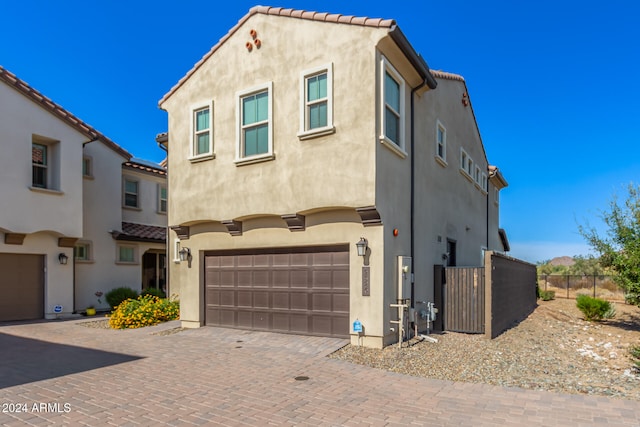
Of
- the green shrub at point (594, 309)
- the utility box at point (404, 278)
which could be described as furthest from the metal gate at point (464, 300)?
the green shrub at point (594, 309)

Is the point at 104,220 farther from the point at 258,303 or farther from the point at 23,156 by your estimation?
the point at 258,303

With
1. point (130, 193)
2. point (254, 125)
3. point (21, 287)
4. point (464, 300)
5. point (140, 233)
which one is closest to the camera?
point (254, 125)

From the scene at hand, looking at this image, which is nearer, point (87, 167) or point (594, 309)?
point (594, 309)

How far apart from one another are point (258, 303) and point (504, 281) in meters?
7.20

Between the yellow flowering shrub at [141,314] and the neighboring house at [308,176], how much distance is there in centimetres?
146

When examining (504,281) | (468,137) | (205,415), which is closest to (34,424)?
(205,415)

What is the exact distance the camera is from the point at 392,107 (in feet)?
34.6

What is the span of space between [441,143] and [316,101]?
18.0ft

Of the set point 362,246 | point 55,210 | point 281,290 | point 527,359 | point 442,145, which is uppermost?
point 442,145

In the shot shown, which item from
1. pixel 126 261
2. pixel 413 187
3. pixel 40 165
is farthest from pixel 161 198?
pixel 413 187

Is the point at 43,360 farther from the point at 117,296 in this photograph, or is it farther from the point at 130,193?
the point at 130,193

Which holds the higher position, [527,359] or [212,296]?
[212,296]

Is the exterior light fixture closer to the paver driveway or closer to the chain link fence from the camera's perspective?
the paver driveway

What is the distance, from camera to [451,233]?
14734 millimetres
